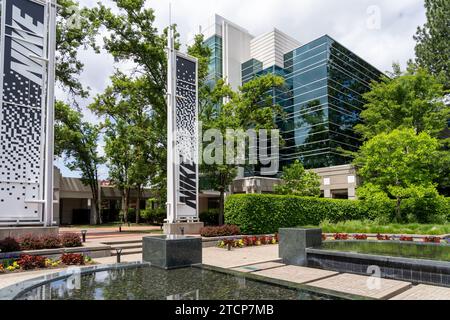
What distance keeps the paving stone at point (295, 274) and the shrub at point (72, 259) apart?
6.13m

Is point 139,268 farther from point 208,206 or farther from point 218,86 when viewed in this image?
point 208,206

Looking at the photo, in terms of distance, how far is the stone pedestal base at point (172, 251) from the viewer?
9095 millimetres

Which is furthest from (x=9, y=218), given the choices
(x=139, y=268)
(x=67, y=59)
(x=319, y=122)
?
(x=319, y=122)

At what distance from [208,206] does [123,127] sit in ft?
53.6

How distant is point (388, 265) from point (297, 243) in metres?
3.32

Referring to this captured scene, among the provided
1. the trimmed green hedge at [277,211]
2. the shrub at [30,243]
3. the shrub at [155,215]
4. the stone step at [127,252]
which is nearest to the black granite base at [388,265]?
the stone step at [127,252]

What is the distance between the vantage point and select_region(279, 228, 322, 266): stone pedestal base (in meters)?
12.6

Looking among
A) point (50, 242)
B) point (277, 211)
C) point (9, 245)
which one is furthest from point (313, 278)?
point (277, 211)

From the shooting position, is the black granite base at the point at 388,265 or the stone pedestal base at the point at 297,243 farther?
the stone pedestal base at the point at 297,243

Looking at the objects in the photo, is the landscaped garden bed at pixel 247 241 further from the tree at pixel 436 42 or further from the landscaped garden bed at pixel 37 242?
the tree at pixel 436 42

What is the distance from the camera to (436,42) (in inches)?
1462

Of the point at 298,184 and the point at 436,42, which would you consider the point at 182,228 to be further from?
the point at 436,42
